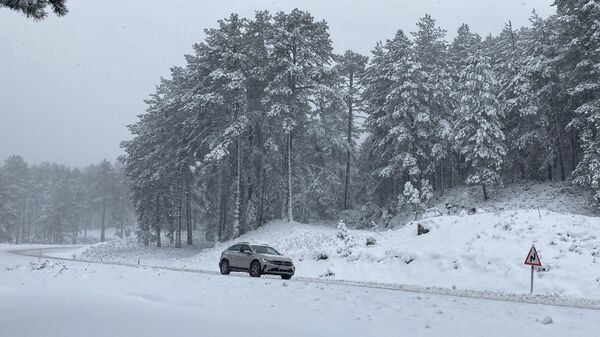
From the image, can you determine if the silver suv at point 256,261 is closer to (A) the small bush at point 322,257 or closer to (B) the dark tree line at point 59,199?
(A) the small bush at point 322,257

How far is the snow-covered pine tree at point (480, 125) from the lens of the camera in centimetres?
3806

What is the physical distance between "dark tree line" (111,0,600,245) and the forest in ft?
0.39

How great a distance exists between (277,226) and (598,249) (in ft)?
72.0

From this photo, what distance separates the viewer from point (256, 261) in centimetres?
2152

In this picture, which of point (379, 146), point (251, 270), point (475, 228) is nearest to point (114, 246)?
point (379, 146)

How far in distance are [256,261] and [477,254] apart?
382 inches

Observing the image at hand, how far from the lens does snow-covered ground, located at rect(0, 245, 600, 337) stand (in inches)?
427

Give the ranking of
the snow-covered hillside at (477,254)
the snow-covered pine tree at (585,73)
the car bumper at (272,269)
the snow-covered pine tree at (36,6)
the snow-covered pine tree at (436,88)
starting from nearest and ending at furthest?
the snow-covered pine tree at (36,6) → the snow-covered hillside at (477,254) → the car bumper at (272,269) → the snow-covered pine tree at (585,73) → the snow-covered pine tree at (436,88)

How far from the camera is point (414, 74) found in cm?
4147

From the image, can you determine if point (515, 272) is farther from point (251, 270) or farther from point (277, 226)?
point (277, 226)

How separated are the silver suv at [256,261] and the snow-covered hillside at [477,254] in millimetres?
3400

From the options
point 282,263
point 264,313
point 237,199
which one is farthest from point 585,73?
point 264,313

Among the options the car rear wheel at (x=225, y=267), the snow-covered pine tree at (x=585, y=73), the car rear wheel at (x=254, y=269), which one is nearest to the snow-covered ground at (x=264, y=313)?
the car rear wheel at (x=254, y=269)

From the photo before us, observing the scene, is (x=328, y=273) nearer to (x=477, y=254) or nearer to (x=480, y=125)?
(x=477, y=254)
